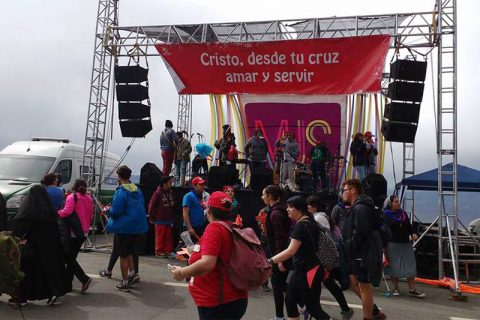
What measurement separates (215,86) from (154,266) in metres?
5.04

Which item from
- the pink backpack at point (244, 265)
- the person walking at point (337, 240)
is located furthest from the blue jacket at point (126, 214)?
the pink backpack at point (244, 265)

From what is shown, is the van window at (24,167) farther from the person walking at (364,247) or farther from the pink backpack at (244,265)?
the pink backpack at (244,265)

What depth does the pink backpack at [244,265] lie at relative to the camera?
127 inches

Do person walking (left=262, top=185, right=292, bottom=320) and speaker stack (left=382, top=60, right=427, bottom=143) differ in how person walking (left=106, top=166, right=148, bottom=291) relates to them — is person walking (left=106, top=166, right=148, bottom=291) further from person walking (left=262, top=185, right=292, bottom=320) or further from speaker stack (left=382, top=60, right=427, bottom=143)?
speaker stack (left=382, top=60, right=427, bottom=143)

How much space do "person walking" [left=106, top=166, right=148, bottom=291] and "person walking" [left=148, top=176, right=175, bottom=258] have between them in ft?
8.21

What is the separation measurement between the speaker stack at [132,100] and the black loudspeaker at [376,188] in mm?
5691

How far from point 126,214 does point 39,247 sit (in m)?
1.32

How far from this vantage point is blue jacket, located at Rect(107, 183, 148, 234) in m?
6.97

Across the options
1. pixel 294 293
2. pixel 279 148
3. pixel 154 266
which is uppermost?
pixel 279 148

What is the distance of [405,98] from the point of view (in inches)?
404

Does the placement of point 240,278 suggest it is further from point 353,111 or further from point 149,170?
point 353,111

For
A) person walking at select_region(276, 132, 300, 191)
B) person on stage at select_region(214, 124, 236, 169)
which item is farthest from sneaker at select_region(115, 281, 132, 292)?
person walking at select_region(276, 132, 300, 191)

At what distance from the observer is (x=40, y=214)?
5.88 m

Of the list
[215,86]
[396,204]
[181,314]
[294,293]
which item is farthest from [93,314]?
[215,86]
